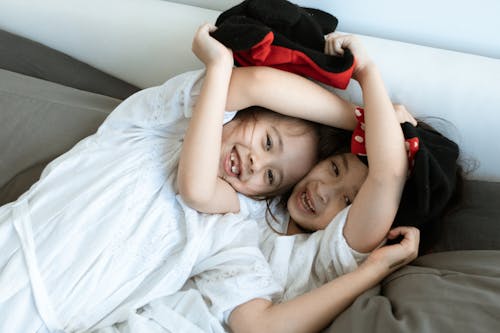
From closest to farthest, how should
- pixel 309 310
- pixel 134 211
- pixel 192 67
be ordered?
pixel 309 310
pixel 134 211
pixel 192 67

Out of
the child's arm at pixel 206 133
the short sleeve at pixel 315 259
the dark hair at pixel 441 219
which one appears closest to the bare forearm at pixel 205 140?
the child's arm at pixel 206 133

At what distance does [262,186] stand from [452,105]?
44 centimetres

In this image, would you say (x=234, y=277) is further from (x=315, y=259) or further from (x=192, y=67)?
(x=192, y=67)

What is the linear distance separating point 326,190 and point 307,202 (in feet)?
0.17

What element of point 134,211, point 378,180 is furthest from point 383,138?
point 134,211

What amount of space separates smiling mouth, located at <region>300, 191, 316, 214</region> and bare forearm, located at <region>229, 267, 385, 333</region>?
19cm

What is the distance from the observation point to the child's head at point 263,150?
1100 mm

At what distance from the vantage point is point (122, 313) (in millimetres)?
958

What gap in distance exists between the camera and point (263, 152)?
1.10m

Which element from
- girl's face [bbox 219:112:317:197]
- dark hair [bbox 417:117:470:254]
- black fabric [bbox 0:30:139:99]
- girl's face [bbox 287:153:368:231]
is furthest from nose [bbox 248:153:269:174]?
black fabric [bbox 0:30:139:99]

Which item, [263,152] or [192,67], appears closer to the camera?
[263,152]

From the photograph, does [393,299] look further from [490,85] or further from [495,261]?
[490,85]

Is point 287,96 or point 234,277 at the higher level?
point 287,96

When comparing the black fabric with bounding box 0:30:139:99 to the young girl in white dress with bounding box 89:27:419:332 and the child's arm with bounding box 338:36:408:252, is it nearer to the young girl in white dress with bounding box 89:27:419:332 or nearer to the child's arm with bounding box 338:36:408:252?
the young girl in white dress with bounding box 89:27:419:332
